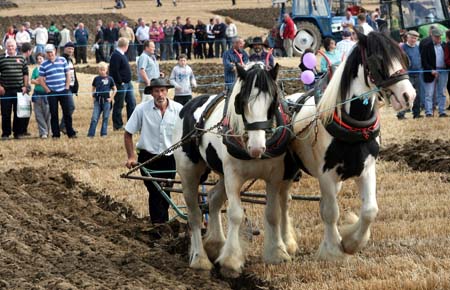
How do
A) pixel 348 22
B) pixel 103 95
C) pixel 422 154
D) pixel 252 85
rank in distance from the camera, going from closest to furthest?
pixel 252 85 → pixel 422 154 → pixel 103 95 → pixel 348 22

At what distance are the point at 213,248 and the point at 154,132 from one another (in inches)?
74.6

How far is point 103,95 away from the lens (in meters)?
20.4

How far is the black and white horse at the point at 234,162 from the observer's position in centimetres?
862

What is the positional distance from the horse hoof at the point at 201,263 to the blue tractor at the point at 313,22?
26.6 metres

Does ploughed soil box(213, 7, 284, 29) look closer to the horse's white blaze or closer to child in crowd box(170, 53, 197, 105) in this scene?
child in crowd box(170, 53, 197, 105)

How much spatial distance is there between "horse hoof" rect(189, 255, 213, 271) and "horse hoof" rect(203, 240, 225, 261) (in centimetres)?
23

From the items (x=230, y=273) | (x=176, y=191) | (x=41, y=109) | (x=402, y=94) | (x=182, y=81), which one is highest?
(x=402, y=94)

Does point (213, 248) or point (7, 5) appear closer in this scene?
point (213, 248)

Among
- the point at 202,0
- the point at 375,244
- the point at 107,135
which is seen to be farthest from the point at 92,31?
the point at 375,244

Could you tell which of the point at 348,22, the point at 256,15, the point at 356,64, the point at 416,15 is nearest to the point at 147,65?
the point at 348,22

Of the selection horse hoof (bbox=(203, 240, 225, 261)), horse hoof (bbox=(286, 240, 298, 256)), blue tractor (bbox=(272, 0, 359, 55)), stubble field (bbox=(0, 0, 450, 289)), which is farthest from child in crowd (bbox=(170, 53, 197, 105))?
blue tractor (bbox=(272, 0, 359, 55))

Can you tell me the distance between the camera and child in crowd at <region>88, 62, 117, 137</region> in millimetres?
20188

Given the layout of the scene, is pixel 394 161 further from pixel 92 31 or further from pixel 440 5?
pixel 92 31

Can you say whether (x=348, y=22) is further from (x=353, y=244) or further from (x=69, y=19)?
(x=69, y=19)
